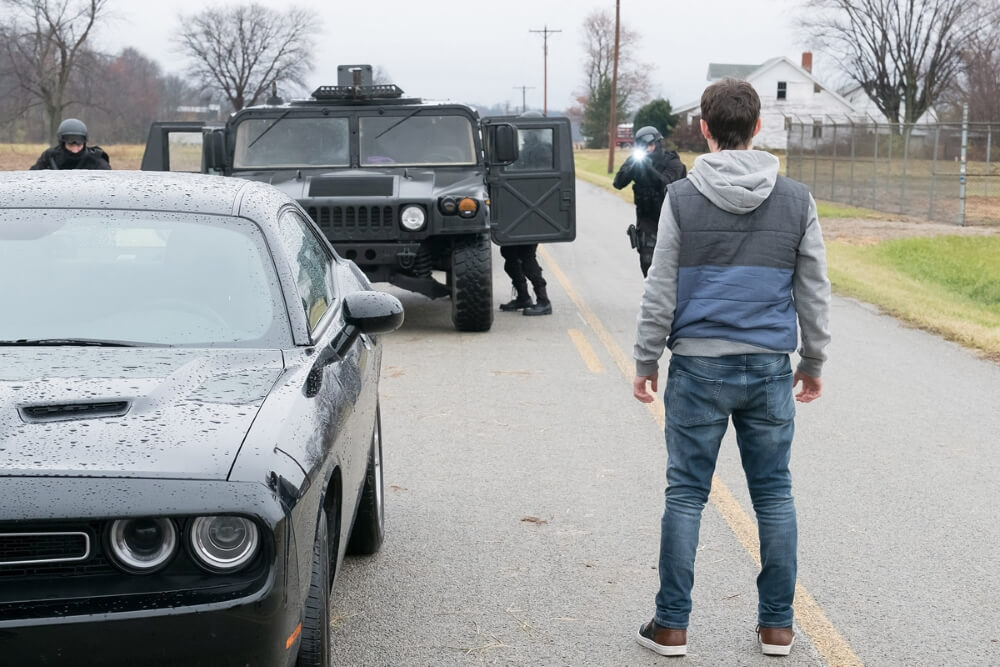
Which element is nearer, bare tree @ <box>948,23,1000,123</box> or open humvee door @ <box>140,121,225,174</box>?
open humvee door @ <box>140,121,225,174</box>

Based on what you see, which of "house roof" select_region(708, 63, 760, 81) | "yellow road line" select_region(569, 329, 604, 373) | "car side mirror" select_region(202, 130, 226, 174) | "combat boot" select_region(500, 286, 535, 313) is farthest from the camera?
"house roof" select_region(708, 63, 760, 81)

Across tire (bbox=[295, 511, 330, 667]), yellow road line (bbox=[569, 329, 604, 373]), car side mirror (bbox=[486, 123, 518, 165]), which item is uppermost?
car side mirror (bbox=[486, 123, 518, 165])

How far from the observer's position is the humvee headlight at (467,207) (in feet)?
35.6

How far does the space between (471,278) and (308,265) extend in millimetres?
6390

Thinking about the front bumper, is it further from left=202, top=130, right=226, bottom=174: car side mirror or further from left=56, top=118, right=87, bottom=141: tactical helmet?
left=56, top=118, right=87, bottom=141: tactical helmet

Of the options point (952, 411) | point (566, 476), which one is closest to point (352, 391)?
point (566, 476)

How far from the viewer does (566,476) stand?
251 inches

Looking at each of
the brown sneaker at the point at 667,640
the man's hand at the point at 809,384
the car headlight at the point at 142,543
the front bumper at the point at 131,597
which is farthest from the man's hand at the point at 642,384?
the car headlight at the point at 142,543

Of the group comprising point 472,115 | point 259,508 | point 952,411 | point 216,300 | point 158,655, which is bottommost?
point 952,411

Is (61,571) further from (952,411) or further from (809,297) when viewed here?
(952,411)

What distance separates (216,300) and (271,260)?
9.6 inches

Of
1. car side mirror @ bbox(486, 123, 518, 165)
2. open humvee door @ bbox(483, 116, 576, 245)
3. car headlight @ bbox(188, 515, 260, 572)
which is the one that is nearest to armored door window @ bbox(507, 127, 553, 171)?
open humvee door @ bbox(483, 116, 576, 245)

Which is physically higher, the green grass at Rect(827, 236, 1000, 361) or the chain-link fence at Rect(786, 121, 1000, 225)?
the chain-link fence at Rect(786, 121, 1000, 225)

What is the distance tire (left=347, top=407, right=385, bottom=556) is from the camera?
4.94 m
